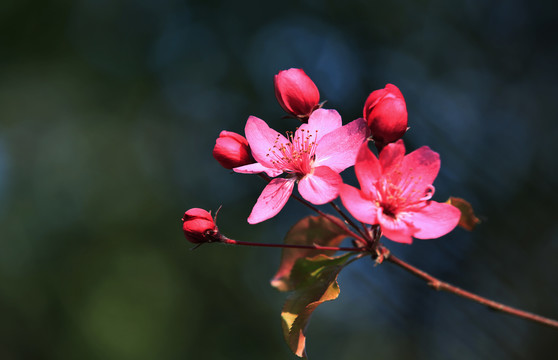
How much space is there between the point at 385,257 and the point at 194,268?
731 centimetres

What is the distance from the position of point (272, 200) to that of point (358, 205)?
8.7 inches

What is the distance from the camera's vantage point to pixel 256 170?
1177 millimetres

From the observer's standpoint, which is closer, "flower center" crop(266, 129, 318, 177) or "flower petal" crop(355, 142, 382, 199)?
"flower petal" crop(355, 142, 382, 199)

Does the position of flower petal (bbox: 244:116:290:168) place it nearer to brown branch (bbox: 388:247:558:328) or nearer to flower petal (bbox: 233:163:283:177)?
flower petal (bbox: 233:163:283:177)

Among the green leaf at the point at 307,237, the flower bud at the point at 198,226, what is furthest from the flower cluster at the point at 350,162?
the green leaf at the point at 307,237

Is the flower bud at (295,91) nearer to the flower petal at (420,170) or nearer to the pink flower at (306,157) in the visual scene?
the pink flower at (306,157)

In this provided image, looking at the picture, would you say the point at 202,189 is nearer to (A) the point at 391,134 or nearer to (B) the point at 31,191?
(B) the point at 31,191

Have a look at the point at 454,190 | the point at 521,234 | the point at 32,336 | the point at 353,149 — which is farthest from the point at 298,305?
the point at 32,336

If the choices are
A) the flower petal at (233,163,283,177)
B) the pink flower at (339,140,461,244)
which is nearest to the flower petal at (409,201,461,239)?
the pink flower at (339,140,461,244)

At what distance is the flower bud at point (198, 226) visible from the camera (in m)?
1.17

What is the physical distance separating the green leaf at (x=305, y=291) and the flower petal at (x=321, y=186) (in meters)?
0.22

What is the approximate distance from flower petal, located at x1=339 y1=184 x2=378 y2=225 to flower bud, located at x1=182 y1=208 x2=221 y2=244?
0.37m

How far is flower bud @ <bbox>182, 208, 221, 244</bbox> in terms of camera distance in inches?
46.2

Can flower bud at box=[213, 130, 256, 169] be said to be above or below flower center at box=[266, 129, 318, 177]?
above
